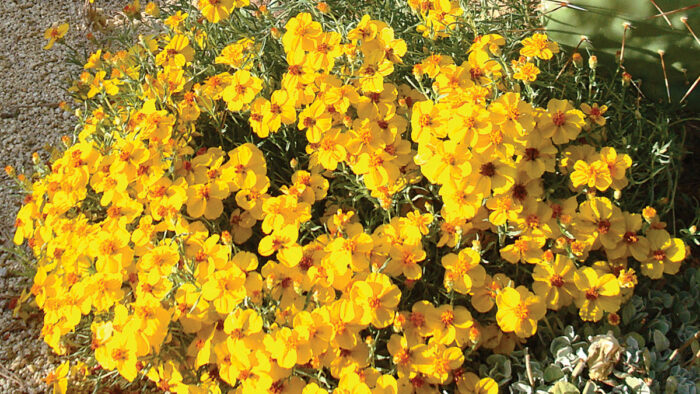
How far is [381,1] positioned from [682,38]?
3.43ft

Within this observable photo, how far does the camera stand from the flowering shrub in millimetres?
1811

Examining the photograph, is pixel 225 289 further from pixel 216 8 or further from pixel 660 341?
pixel 660 341

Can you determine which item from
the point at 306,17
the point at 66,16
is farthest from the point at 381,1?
the point at 66,16

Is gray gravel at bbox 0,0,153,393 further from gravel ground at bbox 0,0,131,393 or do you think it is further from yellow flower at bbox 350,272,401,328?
yellow flower at bbox 350,272,401,328

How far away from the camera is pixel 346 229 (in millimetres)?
1950

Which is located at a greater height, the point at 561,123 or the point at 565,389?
the point at 561,123

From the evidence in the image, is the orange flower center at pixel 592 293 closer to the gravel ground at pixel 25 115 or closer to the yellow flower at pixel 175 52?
the yellow flower at pixel 175 52

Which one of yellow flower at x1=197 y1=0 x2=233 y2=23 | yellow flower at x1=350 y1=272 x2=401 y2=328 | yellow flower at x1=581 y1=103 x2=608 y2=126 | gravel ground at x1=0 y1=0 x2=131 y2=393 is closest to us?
yellow flower at x1=350 y1=272 x2=401 y2=328

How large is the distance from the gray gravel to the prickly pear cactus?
81.9 inches

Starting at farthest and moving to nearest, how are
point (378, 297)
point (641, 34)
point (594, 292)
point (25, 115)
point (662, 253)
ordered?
point (25, 115)
point (641, 34)
point (662, 253)
point (594, 292)
point (378, 297)

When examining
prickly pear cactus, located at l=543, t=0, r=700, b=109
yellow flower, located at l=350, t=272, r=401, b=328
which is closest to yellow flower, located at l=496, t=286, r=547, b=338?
yellow flower, located at l=350, t=272, r=401, b=328

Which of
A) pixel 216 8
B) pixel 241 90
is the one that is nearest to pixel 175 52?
pixel 216 8

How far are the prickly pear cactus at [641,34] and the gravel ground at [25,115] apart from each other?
6.69 feet

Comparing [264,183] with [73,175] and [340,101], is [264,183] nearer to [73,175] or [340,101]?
[340,101]
